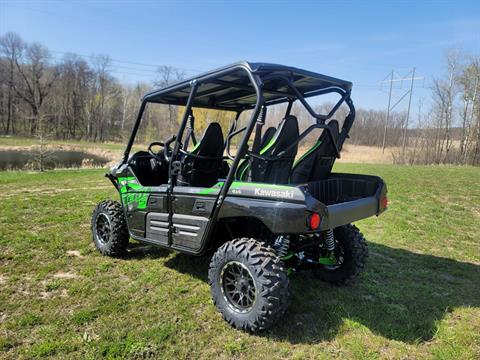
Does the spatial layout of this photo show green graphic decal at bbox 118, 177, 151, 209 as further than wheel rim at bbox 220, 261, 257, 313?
Yes

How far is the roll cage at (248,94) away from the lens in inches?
120

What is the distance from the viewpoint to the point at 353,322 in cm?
314

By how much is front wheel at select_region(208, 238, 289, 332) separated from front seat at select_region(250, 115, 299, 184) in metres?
0.67

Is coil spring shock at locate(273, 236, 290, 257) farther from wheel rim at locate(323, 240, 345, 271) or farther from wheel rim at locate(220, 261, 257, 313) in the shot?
wheel rim at locate(323, 240, 345, 271)

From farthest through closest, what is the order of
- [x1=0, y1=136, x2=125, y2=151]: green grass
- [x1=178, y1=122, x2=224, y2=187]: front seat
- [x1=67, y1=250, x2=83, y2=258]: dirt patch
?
[x1=0, y1=136, x2=125, y2=151]: green grass, [x1=67, y1=250, x2=83, y2=258]: dirt patch, [x1=178, y1=122, x2=224, y2=187]: front seat

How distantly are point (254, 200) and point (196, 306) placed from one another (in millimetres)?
1221

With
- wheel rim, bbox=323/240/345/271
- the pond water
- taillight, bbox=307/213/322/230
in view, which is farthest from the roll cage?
the pond water

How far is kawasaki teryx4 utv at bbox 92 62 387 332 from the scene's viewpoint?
2867 mm

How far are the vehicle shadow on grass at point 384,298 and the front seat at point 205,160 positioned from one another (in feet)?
3.51

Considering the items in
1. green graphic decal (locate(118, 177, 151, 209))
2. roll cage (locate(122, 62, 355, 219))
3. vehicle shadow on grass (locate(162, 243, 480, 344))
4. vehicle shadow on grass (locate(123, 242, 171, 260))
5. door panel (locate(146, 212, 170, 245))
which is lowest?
vehicle shadow on grass (locate(123, 242, 171, 260))

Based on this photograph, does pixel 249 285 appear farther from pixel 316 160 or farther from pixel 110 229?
pixel 110 229

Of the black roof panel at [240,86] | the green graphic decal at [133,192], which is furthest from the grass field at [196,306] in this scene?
the black roof panel at [240,86]

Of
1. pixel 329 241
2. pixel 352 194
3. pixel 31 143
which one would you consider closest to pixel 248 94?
pixel 352 194

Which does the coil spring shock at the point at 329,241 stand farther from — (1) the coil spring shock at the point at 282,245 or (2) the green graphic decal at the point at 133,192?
(2) the green graphic decal at the point at 133,192
